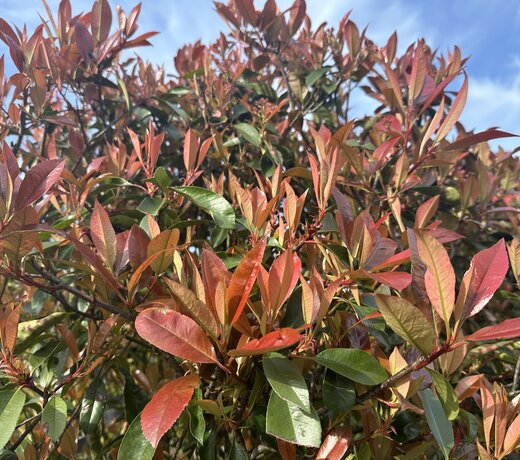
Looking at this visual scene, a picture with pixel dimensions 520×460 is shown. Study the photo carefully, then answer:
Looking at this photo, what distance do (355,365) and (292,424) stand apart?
0.14 metres

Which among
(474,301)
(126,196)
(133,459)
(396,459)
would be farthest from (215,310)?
(126,196)

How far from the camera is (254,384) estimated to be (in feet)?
2.89

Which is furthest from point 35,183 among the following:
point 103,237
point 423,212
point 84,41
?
point 84,41

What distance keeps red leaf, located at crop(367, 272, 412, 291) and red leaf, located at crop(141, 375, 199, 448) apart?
0.36 meters

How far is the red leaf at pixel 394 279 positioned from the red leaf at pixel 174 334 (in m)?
0.31

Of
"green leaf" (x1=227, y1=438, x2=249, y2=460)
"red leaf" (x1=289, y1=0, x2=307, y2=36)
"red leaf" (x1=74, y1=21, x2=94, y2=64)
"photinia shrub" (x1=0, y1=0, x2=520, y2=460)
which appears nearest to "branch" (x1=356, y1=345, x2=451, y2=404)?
"photinia shrub" (x1=0, y1=0, x2=520, y2=460)

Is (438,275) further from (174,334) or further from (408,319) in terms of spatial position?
(174,334)

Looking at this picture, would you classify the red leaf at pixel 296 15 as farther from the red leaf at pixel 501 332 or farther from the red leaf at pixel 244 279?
the red leaf at pixel 501 332

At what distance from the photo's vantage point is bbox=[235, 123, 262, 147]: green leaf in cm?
157

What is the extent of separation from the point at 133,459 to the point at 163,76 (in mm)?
2057

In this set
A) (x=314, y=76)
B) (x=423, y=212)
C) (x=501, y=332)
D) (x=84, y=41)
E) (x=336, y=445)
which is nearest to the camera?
(x=501, y=332)

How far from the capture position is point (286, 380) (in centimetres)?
75

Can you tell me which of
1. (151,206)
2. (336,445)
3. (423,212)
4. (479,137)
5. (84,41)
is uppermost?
(84,41)

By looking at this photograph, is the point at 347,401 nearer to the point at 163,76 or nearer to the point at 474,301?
the point at 474,301
